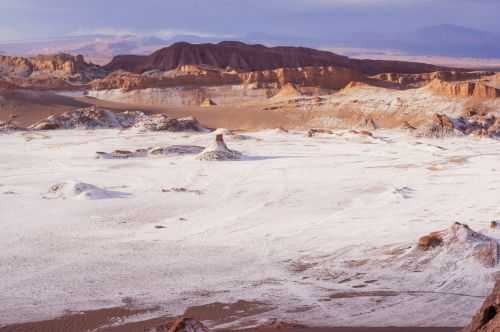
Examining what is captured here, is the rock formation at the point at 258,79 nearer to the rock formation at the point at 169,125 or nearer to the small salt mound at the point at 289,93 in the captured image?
the small salt mound at the point at 289,93

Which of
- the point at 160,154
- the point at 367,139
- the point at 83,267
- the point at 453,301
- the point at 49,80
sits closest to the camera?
the point at 453,301

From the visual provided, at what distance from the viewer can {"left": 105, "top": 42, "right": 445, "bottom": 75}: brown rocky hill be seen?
6062cm

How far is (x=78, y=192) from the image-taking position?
454 inches

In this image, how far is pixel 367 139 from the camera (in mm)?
21062

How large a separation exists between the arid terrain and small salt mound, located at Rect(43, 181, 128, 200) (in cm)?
4

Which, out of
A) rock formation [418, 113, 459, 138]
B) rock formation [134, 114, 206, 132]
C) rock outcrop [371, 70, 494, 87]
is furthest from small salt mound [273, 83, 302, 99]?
rock outcrop [371, 70, 494, 87]

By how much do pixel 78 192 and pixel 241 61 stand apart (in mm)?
50945

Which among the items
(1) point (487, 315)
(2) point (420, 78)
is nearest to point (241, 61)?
(2) point (420, 78)

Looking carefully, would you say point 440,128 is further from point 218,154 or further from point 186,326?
point 186,326

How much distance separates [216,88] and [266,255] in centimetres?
3131

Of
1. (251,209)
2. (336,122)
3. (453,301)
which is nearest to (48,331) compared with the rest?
(453,301)

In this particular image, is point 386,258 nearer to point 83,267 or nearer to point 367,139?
point 83,267

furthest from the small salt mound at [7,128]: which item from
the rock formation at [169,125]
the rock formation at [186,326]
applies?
the rock formation at [186,326]

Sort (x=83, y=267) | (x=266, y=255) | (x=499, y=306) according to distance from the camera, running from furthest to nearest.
Answer: (x=266, y=255) < (x=83, y=267) < (x=499, y=306)
